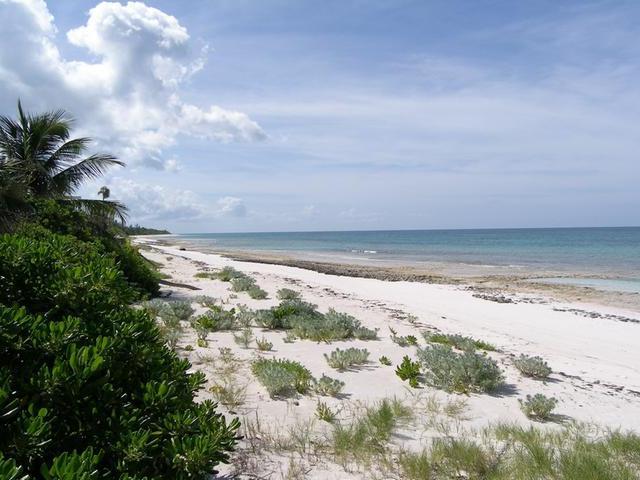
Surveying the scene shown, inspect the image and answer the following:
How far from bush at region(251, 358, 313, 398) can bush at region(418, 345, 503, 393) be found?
194 cm

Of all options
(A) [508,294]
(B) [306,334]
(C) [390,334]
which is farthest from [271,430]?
(A) [508,294]

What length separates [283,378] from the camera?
538 cm

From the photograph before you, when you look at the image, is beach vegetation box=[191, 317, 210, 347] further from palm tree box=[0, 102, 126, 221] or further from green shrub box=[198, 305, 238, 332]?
palm tree box=[0, 102, 126, 221]

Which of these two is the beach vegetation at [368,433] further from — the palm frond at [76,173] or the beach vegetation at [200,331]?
the palm frond at [76,173]

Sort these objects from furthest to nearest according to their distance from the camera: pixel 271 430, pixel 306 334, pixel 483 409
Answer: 1. pixel 306 334
2. pixel 483 409
3. pixel 271 430

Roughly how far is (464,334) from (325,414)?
717cm

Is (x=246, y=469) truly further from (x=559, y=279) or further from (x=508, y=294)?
(x=559, y=279)

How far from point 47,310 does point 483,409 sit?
5.07 m

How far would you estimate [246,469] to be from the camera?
350 centimetres

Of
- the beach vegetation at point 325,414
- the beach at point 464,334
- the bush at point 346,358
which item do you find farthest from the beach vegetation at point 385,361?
the beach vegetation at point 325,414

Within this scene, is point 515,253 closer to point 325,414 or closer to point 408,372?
point 408,372

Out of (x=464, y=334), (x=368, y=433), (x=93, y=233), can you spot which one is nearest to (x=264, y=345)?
(x=368, y=433)

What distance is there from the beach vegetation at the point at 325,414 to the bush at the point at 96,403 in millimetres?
1863

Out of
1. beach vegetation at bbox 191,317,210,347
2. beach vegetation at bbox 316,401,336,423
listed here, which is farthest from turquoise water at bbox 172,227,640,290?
beach vegetation at bbox 316,401,336,423
